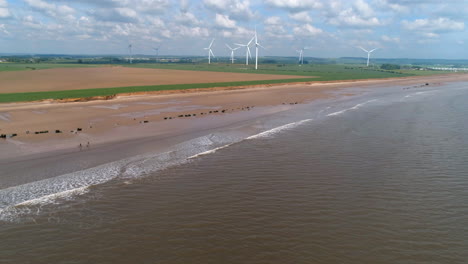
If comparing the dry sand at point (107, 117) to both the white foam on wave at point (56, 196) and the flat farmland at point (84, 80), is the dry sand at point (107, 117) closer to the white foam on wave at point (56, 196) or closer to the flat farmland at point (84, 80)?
the white foam on wave at point (56, 196)

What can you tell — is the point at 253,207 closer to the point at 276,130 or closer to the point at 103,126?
the point at 276,130

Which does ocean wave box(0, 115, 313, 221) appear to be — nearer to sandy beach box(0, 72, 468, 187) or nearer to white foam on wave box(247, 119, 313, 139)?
sandy beach box(0, 72, 468, 187)

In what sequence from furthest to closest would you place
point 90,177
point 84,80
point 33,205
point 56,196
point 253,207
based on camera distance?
1. point 84,80
2. point 90,177
3. point 56,196
4. point 33,205
5. point 253,207

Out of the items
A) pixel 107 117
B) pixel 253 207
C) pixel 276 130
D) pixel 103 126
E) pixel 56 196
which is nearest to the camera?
pixel 253 207

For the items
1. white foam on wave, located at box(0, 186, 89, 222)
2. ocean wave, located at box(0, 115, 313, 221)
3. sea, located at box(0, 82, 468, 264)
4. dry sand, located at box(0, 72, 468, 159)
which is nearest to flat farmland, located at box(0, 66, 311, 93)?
dry sand, located at box(0, 72, 468, 159)

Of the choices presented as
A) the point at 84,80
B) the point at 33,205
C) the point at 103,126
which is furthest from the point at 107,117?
the point at 84,80

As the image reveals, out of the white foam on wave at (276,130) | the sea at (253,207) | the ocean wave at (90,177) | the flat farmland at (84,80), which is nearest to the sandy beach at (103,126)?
the ocean wave at (90,177)

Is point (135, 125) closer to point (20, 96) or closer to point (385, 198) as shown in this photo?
point (385, 198)

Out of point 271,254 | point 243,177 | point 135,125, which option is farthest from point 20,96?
point 271,254
